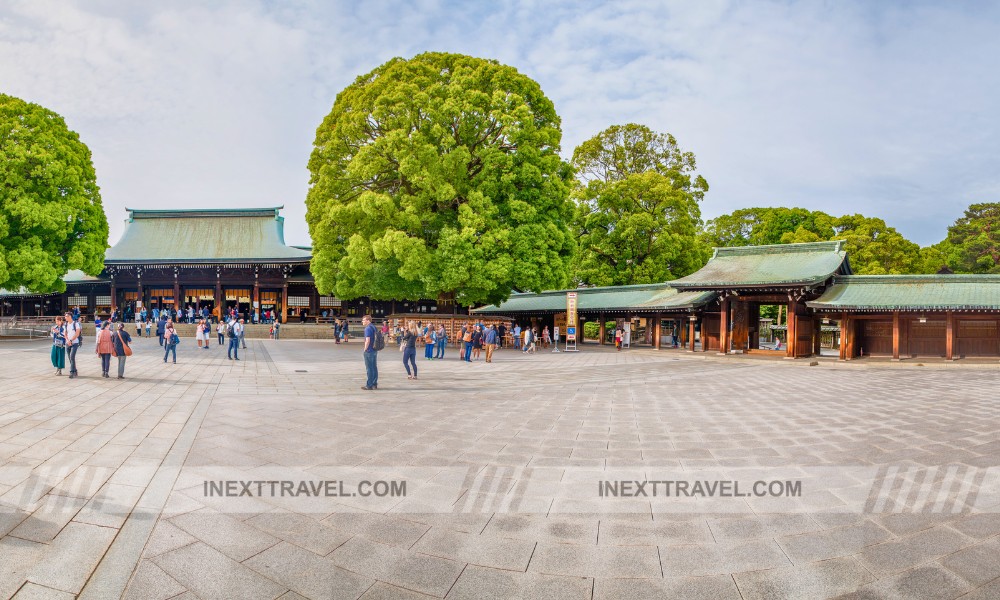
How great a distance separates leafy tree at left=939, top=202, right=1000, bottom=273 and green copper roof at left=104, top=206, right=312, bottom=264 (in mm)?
57109

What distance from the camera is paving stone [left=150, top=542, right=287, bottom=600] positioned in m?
3.50

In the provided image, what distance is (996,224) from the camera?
4919 centimetres

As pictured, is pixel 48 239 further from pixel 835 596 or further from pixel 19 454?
pixel 835 596

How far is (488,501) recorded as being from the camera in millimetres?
5156

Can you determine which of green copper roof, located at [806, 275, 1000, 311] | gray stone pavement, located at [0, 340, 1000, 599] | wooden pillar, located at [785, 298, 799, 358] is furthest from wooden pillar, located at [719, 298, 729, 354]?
gray stone pavement, located at [0, 340, 1000, 599]

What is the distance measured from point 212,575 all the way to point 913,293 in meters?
31.0

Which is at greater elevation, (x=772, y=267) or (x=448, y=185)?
(x=448, y=185)

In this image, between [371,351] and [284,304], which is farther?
[284,304]

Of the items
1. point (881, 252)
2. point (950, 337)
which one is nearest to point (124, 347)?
point (950, 337)

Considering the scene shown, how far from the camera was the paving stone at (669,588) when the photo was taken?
3.53 m

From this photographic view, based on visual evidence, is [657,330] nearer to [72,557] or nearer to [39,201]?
[72,557]

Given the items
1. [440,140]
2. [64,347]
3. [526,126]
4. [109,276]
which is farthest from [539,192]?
[109,276]

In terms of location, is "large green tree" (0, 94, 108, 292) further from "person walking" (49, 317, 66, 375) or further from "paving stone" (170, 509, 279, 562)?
"paving stone" (170, 509, 279, 562)

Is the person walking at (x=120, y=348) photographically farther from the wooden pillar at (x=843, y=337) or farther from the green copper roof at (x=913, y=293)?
the wooden pillar at (x=843, y=337)
